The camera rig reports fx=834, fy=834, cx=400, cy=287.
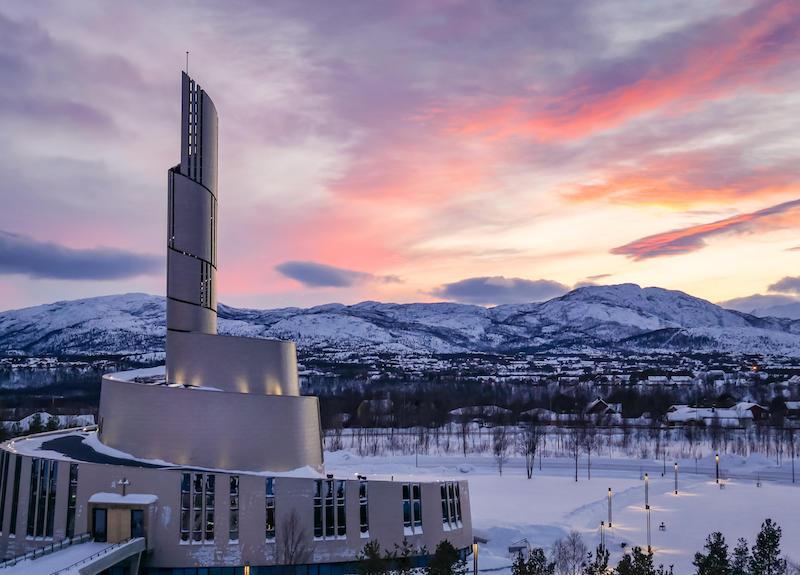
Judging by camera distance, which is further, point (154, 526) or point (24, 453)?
point (24, 453)

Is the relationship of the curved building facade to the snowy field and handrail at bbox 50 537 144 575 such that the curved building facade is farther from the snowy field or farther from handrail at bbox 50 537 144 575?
the snowy field

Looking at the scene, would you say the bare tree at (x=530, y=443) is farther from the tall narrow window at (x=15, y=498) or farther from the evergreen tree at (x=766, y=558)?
the tall narrow window at (x=15, y=498)

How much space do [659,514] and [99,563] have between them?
135 feet

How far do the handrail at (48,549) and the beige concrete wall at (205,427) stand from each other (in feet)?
19.2

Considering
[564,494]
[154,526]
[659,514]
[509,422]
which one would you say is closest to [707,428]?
[509,422]

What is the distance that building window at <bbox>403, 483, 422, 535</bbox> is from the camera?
4534 centimetres

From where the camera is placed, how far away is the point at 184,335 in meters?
48.3

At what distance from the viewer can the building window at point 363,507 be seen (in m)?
44.3

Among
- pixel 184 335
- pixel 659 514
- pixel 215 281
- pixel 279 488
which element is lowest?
pixel 659 514

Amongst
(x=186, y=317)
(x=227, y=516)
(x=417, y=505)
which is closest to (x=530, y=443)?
(x=417, y=505)

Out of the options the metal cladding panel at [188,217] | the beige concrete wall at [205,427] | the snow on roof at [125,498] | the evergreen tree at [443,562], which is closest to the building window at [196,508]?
the snow on roof at [125,498]

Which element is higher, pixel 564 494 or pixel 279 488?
pixel 279 488

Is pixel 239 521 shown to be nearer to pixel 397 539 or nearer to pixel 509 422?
pixel 397 539

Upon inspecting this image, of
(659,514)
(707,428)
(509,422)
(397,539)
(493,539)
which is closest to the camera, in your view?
(397,539)
